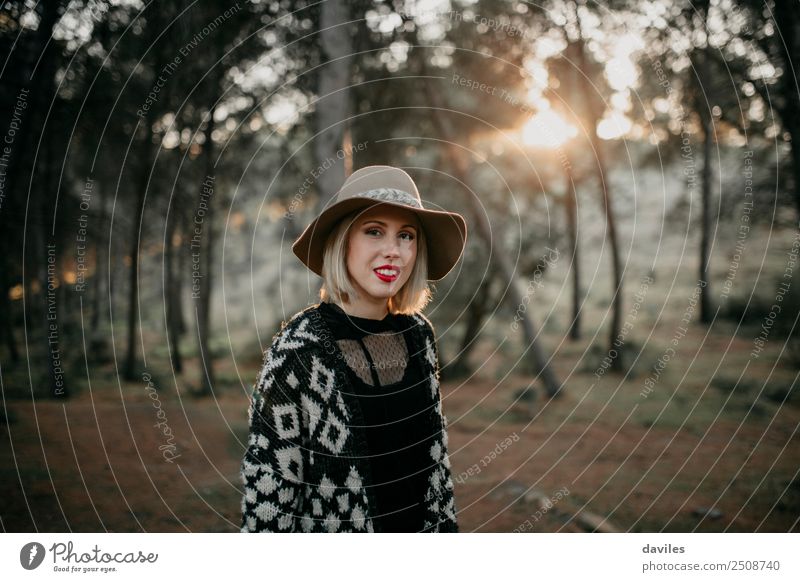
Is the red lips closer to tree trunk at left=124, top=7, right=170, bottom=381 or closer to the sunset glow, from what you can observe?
tree trunk at left=124, top=7, right=170, bottom=381

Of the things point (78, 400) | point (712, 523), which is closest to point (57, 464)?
point (78, 400)

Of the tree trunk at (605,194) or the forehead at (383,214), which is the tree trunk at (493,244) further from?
the forehead at (383,214)

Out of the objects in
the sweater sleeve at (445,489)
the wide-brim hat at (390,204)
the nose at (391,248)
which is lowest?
the sweater sleeve at (445,489)

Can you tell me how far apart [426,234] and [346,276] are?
461 mm

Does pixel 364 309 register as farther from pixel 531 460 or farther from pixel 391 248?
pixel 531 460

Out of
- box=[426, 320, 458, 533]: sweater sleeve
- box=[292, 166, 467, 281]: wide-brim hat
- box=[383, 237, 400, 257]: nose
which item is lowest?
box=[426, 320, 458, 533]: sweater sleeve

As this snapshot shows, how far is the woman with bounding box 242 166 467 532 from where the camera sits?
1923mm

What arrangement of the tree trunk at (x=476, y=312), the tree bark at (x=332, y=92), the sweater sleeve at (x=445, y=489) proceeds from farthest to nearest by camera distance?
the tree trunk at (x=476, y=312), the tree bark at (x=332, y=92), the sweater sleeve at (x=445, y=489)

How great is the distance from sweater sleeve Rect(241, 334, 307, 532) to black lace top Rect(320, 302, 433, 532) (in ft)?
0.82

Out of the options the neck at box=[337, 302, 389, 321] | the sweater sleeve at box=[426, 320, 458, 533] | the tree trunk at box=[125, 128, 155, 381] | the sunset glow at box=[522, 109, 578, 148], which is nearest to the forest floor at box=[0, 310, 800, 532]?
the tree trunk at box=[125, 128, 155, 381]

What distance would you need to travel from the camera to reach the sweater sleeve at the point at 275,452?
1876mm

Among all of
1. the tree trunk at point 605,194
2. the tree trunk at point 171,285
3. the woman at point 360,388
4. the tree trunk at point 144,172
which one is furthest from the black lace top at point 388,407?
the tree trunk at point 605,194
